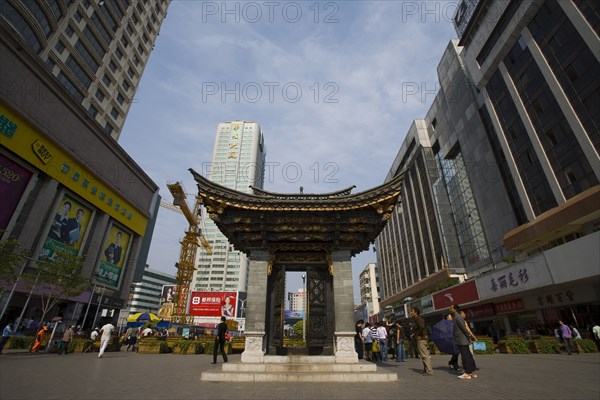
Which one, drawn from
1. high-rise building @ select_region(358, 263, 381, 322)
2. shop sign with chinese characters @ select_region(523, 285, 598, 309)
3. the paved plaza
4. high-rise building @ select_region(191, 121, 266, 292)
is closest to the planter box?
the paved plaza

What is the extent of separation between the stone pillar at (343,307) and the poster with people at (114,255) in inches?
1323

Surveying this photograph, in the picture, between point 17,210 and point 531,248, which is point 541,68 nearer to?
point 531,248

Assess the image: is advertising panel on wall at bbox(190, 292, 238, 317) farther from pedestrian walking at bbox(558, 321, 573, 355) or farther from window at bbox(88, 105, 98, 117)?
pedestrian walking at bbox(558, 321, 573, 355)

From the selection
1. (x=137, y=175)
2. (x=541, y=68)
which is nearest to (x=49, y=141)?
(x=137, y=175)

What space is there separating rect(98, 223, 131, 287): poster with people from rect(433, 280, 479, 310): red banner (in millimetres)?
39708

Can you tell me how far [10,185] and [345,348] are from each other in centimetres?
2813

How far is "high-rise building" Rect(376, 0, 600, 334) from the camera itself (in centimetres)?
1986

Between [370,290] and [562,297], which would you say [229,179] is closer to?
[370,290]

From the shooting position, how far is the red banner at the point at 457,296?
28172mm

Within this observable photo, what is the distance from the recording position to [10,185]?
22828mm

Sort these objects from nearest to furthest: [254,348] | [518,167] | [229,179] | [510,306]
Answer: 1. [254,348]
2. [510,306]
3. [518,167]
4. [229,179]

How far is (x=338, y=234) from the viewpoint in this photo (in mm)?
11172

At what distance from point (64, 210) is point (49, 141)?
6.90 m

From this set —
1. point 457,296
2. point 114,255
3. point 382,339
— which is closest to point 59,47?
point 114,255
